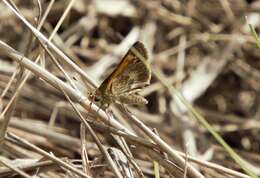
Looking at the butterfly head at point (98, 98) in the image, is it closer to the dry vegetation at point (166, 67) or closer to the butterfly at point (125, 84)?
the butterfly at point (125, 84)

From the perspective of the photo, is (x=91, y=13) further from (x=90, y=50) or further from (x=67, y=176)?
(x=67, y=176)

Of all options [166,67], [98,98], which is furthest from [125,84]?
[166,67]

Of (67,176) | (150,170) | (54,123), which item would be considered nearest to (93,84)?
(67,176)

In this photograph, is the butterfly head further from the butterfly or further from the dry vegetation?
the dry vegetation

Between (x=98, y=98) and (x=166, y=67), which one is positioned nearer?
(x=98, y=98)

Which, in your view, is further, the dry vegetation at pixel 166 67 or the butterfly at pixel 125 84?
the dry vegetation at pixel 166 67

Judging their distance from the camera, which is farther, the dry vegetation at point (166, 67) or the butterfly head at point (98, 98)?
the dry vegetation at point (166, 67)

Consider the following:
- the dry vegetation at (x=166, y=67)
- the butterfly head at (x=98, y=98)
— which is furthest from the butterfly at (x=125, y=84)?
the dry vegetation at (x=166, y=67)

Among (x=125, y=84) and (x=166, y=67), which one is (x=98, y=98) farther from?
(x=166, y=67)
